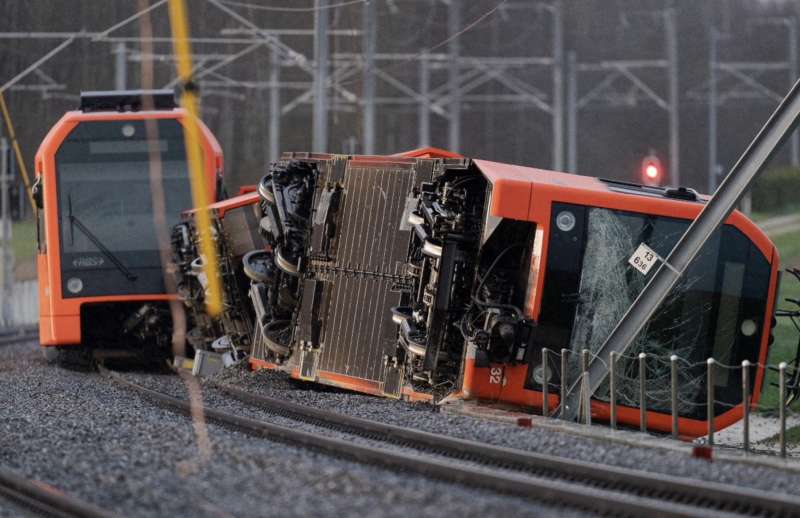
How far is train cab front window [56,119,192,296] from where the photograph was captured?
72.0ft

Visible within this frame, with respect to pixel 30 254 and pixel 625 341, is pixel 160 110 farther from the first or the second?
pixel 30 254

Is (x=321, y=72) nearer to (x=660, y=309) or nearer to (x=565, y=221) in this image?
(x=565, y=221)

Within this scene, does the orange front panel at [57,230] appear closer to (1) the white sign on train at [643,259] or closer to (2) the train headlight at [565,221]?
(2) the train headlight at [565,221]

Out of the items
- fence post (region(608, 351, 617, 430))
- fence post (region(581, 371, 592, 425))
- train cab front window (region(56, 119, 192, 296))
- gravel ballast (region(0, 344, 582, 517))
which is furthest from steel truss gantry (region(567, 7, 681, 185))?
gravel ballast (region(0, 344, 582, 517))

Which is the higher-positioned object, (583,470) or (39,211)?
(583,470)

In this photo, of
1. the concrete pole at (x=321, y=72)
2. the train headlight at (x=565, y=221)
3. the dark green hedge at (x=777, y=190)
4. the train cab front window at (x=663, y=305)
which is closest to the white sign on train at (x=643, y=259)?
the train cab front window at (x=663, y=305)

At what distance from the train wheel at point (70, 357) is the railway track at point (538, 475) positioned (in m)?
10.9

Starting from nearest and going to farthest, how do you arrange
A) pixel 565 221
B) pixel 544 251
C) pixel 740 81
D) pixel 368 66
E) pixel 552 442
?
pixel 552 442, pixel 544 251, pixel 565 221, pixel 368 66, pixel 740 81

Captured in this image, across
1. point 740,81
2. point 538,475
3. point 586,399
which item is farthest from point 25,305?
point 538,475

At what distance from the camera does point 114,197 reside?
22156mm

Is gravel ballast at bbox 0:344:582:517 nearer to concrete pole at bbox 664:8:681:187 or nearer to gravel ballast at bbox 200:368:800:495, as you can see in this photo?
gravel ballast at bbox 200:368:800:495

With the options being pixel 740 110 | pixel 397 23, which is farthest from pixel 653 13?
pixel 740 110

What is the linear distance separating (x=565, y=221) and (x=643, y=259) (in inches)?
34.6

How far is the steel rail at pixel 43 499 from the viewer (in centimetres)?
861
